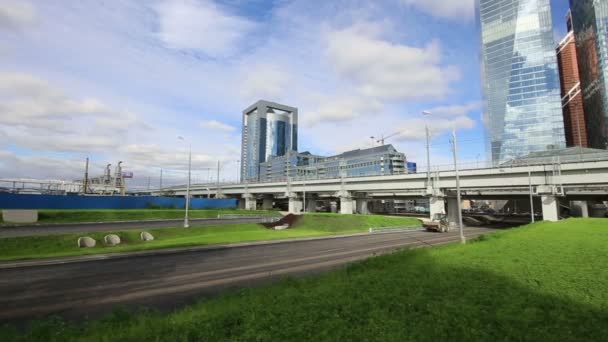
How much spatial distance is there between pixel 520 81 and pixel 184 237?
138455 millimetres

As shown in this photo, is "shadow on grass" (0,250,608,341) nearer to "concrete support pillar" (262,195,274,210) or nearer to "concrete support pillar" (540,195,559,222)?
"concrete support pillar" (540,195,559,222)

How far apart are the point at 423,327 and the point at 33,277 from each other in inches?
782

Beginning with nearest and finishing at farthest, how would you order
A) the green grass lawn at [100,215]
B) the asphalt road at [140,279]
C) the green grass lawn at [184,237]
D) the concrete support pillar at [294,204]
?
1. the asphalt road at [140,279]
2. the green grass lawn at [184,237]
3. the green grass lawn at [100,215]
4. the concrete support pillar at [294,204]

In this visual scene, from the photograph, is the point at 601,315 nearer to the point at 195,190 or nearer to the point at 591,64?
the point at 195,190

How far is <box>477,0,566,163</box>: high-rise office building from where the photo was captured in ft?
362

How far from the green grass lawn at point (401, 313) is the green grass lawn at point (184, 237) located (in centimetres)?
1934

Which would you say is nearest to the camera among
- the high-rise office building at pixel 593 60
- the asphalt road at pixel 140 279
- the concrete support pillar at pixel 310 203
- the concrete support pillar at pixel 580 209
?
the asphalt road at pixel 140 279

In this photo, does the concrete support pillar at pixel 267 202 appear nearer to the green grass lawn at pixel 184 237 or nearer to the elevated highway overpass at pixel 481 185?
the elevated highway overpass at pixel 481 185

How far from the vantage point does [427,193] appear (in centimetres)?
5391

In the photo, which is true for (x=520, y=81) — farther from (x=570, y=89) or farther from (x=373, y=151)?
(x=570, y=89)

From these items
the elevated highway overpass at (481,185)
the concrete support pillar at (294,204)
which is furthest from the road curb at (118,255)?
the concrete support pillar at (294,204)

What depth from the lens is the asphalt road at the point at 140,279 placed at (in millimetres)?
11117

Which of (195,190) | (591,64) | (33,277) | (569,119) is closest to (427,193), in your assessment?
(33,277)

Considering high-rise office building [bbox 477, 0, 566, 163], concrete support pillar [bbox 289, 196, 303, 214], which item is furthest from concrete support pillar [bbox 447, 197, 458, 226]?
high-rise office building [bbox 477, 0, 566, 163]
